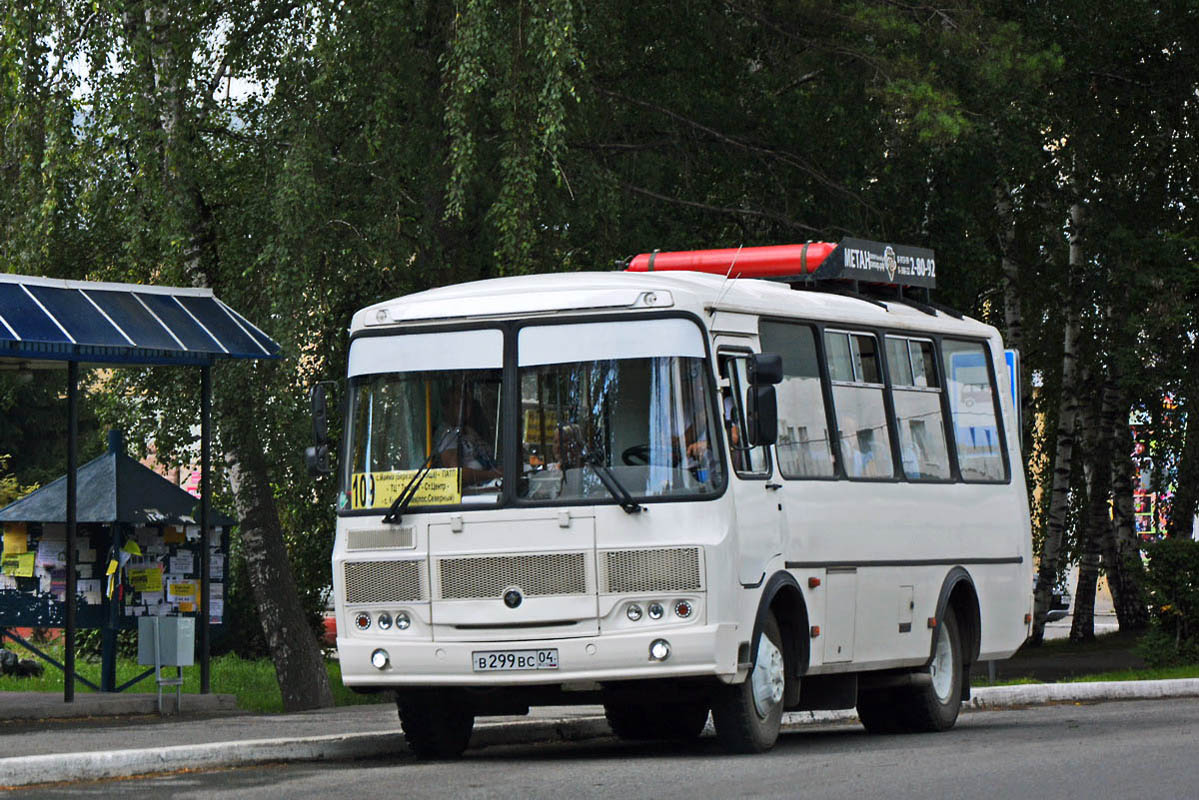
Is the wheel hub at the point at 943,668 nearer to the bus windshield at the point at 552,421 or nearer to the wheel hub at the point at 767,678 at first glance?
the wheel hub at the point at 767,678

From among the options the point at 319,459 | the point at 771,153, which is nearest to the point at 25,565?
the point at 319,459

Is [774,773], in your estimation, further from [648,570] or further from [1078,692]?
[1078,692]

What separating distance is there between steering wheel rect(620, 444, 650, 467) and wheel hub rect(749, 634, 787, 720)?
1418 mm

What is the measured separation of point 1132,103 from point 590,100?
1041 centimetres

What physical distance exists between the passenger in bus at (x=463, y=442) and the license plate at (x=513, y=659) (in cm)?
104

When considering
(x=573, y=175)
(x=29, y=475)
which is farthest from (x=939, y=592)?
(x=29, y=475)

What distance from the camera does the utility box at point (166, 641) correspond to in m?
18.5

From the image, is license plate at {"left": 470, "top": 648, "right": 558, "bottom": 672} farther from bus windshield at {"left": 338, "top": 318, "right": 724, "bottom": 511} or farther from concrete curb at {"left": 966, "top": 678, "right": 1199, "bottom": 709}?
concrete curb at {"left": 966, "top": 678, "right": 1199, "bottom": 709}

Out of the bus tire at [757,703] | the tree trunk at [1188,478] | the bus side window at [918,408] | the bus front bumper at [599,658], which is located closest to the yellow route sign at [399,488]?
the bus front bumper at [599,658]

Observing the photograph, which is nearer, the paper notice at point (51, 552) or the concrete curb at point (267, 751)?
the concrete curb at point (267, 751)

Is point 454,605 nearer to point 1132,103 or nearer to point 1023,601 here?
point 1023,601

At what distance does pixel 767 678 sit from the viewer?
13680mm

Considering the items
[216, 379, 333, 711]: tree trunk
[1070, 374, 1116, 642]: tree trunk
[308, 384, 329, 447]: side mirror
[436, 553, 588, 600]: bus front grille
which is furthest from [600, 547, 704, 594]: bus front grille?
[1070, 374, 1116, 642]: tree trunk

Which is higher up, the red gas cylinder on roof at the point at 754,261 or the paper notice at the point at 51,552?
the red gas cylinder on roof at the point at 754,261
